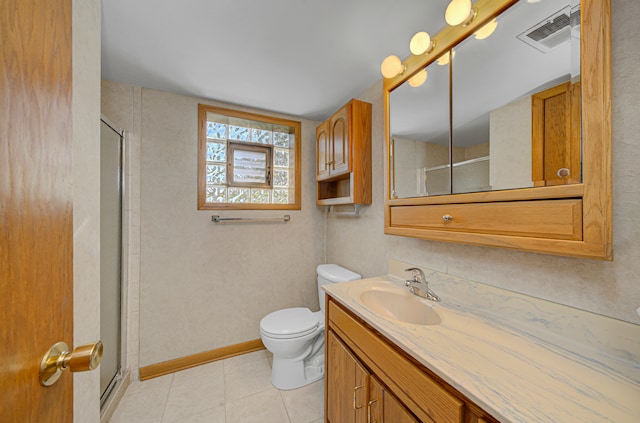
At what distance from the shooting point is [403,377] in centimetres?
74

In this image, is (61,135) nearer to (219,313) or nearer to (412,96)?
(412,96)

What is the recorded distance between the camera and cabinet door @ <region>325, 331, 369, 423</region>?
0.93 meters

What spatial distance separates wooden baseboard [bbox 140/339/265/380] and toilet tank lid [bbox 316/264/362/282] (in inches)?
35.8

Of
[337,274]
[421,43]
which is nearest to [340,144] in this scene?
[421,43]

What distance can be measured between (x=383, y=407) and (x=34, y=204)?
3.62 feet

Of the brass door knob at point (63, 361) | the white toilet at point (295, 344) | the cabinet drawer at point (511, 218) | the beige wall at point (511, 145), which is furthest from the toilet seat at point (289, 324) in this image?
the beige wall at point (511, 145)

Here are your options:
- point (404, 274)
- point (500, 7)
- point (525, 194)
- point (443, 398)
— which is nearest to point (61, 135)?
point (443, 398)

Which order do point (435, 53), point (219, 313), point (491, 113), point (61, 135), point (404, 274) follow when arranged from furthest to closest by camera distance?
point (219, 313) < point (404, 274) < point (435, 53) < point (491, 113) < point (61, 135)

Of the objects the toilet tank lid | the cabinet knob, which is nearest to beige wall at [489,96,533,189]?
the cabinet knob

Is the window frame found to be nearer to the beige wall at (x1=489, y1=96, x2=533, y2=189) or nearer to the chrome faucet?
the chrome faucet

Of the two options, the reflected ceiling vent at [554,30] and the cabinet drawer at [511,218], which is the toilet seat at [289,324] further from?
the reflected ceiling vent at [554,30]

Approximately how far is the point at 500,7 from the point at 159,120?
2.11 meters

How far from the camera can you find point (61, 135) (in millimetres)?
463

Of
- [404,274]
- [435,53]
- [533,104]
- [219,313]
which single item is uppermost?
[435,53]
